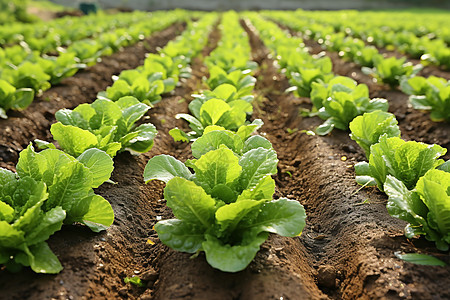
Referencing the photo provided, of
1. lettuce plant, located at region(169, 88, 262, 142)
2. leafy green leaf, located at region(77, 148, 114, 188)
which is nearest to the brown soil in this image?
lettuce plant, located at region(169, 88, 262, 142)

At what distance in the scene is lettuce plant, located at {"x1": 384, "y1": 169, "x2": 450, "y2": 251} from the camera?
2.16 metres

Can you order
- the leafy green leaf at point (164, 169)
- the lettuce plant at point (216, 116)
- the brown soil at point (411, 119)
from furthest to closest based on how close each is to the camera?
the brown soil at point (411, 119) < the lettuce plant at point (216, 116) < the leafy green leaf at point (164, 169)

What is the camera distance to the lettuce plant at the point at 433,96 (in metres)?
4.46

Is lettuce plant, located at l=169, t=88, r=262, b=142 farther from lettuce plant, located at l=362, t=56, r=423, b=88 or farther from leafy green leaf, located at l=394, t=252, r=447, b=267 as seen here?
lettuce plant, located at l=362, t=56, r=423, b=88

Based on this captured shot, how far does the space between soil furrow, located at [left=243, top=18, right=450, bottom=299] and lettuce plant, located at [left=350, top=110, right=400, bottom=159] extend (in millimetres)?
320

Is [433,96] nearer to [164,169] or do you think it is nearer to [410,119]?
[410,119]

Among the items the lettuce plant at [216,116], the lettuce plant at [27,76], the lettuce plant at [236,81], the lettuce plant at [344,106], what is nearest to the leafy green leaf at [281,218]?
the lettuce plant at [216,116]

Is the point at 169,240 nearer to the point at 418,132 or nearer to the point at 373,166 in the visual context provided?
the point at 373,166

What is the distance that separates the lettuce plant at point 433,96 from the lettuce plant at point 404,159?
2.05 metres

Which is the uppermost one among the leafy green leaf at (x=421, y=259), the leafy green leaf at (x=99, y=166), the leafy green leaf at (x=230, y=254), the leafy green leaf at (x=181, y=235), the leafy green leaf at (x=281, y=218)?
the leafy green leaf at (x=99, y=166)

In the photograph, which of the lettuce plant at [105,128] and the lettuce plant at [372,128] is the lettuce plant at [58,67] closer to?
the lettuce plant at [105,128]

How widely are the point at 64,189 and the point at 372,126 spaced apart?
240cm

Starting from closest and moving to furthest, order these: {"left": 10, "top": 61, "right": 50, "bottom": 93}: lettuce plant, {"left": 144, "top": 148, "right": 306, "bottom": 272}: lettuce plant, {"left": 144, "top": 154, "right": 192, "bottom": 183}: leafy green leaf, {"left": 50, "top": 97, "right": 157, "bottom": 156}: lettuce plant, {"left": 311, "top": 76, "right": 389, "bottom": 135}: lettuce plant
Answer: {"left": 144, "top": 148, "right": 306, "bottom": 272}: lettuce plant
{"left": 144, "top": 154, "right": 192, "bottom": 183}: leafy green leaf
{"left": 50, "top": 97, "right": 157, "bottom": 156}: lettuce plant
{"left": 311, "top": 76, "right": 389, "bottom": 135}: lettuce plant
{"left": 10, "top": 61, "right": 50, "bottom": 93}: lettuce plant

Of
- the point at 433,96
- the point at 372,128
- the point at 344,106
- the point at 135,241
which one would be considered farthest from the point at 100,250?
the point at 433,96
